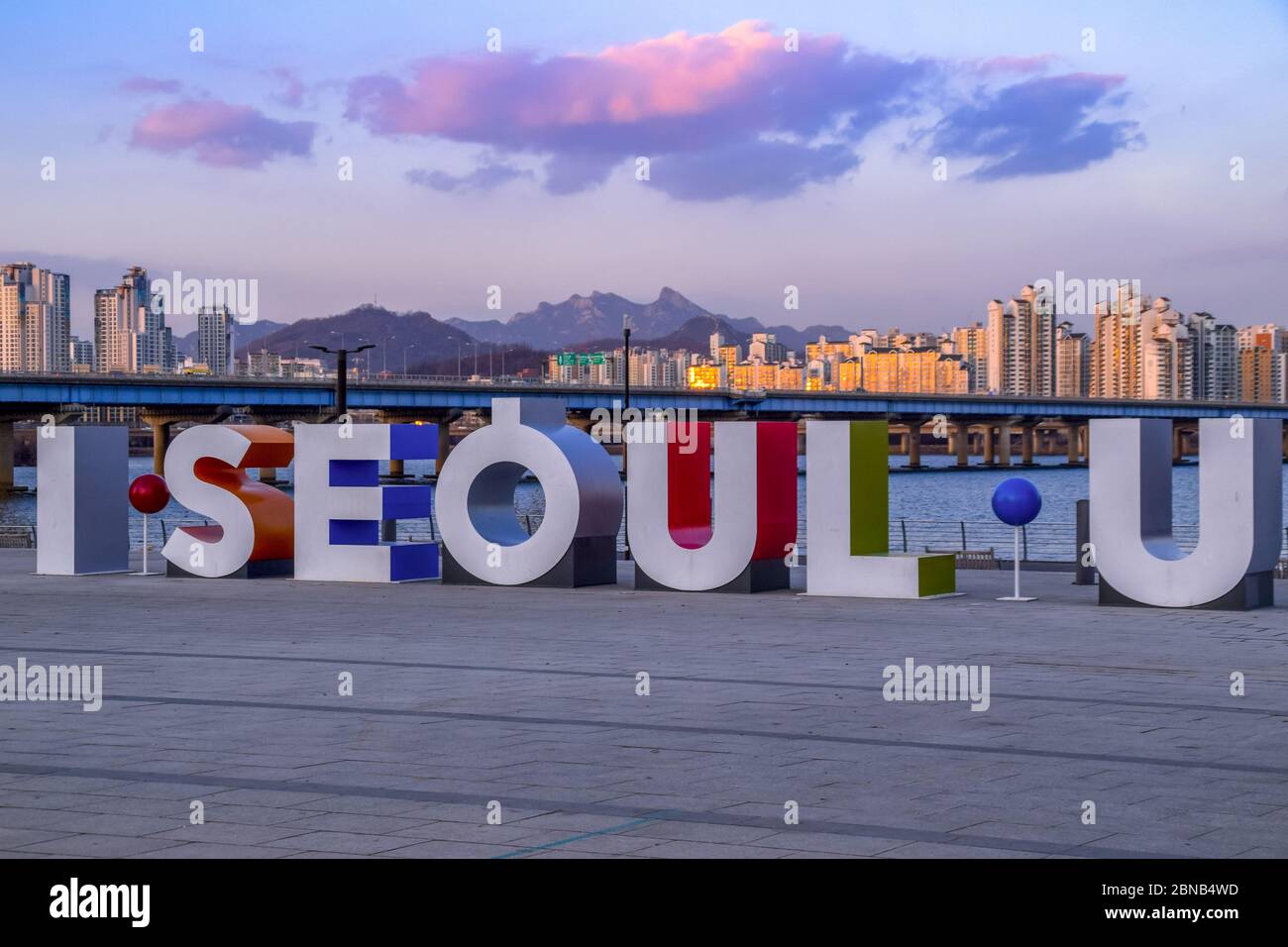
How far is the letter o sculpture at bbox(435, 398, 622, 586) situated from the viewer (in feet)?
90.0

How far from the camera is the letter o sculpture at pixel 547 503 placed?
27.4 metres

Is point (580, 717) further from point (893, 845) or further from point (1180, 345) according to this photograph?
point (1180, 345)

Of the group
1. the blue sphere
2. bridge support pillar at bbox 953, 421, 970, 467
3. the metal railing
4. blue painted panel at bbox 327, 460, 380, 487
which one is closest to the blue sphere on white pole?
the blue sphere

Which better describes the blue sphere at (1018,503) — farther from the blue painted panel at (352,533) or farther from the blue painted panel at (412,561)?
the blue painted panel at (352,533)

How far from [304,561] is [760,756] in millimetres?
19909

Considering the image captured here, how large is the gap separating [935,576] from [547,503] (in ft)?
22.4

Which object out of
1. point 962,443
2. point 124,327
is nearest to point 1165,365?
point 962,443

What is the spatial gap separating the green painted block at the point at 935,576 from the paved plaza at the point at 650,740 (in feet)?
9.36

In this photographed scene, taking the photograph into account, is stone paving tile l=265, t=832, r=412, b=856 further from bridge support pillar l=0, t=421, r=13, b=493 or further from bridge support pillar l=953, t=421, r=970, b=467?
bridge support pillar l=953, t=421, r=970, b=467

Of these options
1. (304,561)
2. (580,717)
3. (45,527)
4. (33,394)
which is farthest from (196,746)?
(33,394)

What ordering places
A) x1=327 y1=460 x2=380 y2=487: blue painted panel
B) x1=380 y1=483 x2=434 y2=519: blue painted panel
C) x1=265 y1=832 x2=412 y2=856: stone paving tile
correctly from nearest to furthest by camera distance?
x1=265 y1=832 x2=412 y2=856: stone paving tile, x1=380 y1=483 x2=434 y2=519: blue painted panel, x1=327 y1=460 x2=380 y2=487: blue painted panel

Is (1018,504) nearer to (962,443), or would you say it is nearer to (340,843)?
(340,843)

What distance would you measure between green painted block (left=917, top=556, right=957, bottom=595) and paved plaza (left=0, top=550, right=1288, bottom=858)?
112 inches

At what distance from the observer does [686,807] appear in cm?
962
